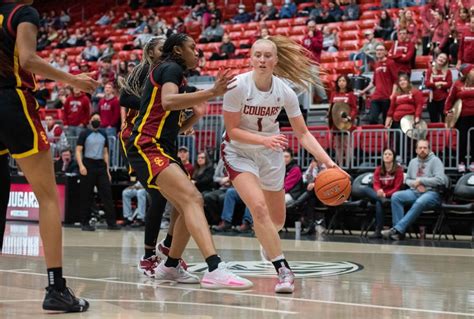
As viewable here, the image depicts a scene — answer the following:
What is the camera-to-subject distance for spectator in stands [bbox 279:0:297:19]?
2284 cm

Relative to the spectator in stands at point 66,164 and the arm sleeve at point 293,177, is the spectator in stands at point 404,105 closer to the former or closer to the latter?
the arm sleeve at point 293,177

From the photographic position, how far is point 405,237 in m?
13.5

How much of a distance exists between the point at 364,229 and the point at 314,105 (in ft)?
10.1

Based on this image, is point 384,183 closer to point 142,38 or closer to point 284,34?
point 284,34

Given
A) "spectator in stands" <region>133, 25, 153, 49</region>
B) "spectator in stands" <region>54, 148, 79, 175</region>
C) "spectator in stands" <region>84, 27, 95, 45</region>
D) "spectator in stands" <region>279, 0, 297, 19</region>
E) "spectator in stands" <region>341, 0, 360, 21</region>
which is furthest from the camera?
"spectator in stands" <region>84, 27, 95, 45</region>

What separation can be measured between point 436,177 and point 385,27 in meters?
6.25

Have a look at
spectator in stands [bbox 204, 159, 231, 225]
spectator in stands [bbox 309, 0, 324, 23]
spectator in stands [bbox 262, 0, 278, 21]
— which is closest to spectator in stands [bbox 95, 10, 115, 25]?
spectator in stands [bbox 262, 0, 278, 21]

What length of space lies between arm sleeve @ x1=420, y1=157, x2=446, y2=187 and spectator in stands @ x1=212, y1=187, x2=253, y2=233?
10.5ft

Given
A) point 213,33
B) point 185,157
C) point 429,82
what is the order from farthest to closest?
point 213,33 → point 185,157 → point 429,82

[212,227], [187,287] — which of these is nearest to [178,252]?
[187,287]

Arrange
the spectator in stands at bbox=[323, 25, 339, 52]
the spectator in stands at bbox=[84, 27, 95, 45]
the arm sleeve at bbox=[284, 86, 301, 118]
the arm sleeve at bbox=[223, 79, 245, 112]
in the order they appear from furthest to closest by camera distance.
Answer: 1. the spectator in stands at bbox=[84, 27, 95, 45]
2. the spectator in stands at bbox=[323, 25, 339, 52]
3. the arm sleeve at bbox=[284, 86, 301, 118]
4. the arm sleeve at bbox=[223, 79, 245, 112]

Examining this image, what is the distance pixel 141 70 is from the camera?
24.7 ft

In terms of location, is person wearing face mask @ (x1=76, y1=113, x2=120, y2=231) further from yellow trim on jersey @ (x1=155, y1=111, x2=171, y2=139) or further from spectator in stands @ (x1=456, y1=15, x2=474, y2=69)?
yellow trim on jersey @ (x1=155, y1=111, x2=171, y2=139)

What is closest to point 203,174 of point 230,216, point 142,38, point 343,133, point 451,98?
point 230,216
